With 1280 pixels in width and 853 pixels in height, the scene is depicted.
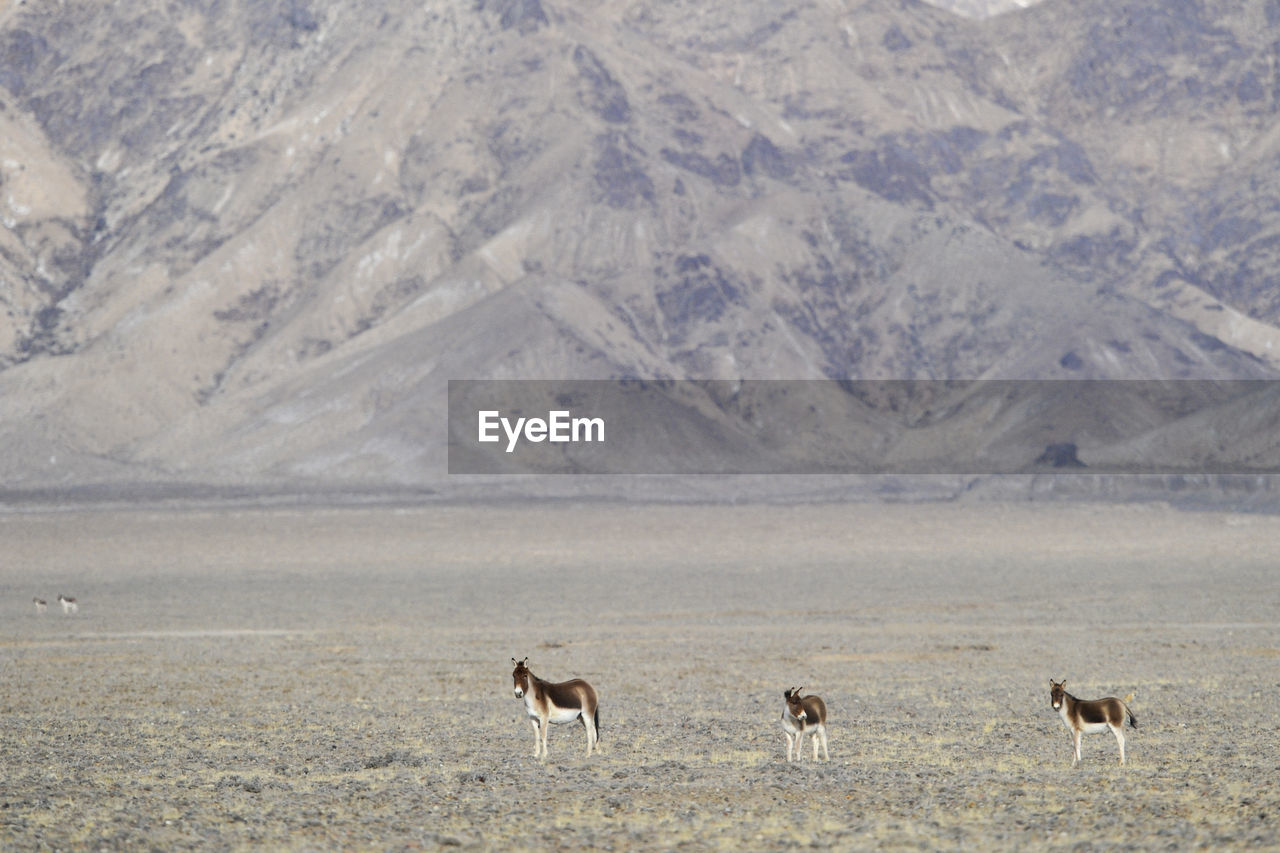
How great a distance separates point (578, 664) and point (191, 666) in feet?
23.7

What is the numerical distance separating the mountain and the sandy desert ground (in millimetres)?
65568

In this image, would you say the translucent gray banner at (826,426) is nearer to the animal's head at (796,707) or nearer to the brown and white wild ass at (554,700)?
the animal's head at (796,707)

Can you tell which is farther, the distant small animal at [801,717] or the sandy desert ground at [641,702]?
the distant small animal at [801,717]

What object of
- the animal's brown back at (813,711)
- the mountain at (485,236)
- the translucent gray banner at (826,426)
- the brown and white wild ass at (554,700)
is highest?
the mountain at (485,236)

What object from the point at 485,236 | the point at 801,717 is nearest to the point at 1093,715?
the point at 801,717

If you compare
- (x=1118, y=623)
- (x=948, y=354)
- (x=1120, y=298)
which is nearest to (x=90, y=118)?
(x=948, y=354)

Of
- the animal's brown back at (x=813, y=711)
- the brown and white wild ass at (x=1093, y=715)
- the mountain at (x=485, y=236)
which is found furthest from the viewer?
the mountain at (x=485, y=236)

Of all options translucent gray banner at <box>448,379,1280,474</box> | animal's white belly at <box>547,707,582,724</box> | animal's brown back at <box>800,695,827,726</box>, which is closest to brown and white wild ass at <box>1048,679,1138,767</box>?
animal's brown back at <box>800,695,827,726</box>

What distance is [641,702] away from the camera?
23672mm

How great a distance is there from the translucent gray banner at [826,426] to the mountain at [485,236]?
2352 millimetres

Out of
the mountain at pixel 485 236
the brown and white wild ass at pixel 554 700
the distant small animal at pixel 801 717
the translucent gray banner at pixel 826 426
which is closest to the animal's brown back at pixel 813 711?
the distant small animal at pixel 801 717

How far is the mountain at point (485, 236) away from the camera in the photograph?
442 feet

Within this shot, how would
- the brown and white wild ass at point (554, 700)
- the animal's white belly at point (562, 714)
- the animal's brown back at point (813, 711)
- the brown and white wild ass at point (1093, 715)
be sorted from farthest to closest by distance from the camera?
the animal's brown back at point (813, 711), the animal's white belly at point (562, 714), the brown and white wild ass at point (1093, 715), the brown and white wild ass at point (554, 700)

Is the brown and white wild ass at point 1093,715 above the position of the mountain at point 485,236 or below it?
below
